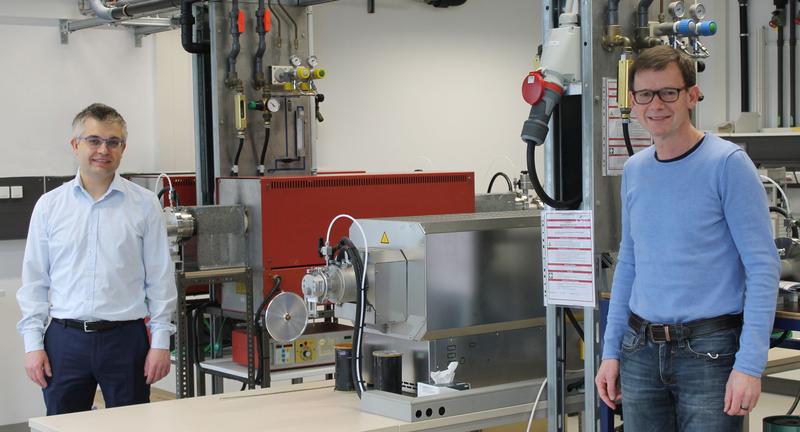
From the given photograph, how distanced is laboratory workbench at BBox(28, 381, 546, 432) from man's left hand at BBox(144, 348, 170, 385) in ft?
1.07

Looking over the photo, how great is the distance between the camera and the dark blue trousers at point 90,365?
3.10 metres

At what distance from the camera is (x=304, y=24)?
5.11 meters

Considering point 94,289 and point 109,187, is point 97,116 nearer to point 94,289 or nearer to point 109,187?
point 109,187

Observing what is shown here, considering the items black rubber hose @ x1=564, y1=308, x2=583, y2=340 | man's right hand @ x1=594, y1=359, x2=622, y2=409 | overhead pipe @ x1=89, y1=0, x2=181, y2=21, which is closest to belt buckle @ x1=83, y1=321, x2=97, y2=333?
black rubber hose @ x1=564, y1=308, x2=583, y2=340

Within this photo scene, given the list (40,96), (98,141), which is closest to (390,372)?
(98,141)

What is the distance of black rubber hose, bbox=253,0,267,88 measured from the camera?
4797 millimetres

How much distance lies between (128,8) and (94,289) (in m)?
2.42

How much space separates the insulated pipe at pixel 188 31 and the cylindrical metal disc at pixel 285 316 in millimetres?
2197

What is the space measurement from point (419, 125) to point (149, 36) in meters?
1.98

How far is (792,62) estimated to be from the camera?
7367 millimetres

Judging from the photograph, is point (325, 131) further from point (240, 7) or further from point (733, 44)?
point (733, 44)

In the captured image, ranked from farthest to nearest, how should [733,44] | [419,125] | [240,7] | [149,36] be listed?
[733,44] → [419,125] → [149,36] → [240,7]

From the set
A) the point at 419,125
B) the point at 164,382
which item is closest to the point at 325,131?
the point at 419,125

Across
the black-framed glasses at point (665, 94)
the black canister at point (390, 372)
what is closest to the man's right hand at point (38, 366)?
the black canister at point (390, 372)
